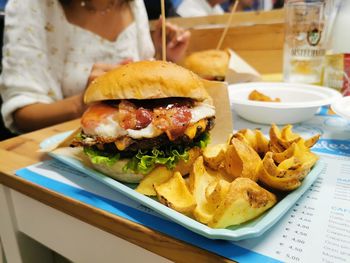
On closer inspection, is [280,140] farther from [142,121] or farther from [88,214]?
[88,214]

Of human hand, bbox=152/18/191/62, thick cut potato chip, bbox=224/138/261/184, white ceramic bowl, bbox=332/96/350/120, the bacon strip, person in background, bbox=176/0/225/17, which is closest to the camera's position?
thick cut potato chip, bbox=224/138/261/184

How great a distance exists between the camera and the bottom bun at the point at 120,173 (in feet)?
2.30

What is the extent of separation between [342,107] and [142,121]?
0.62m

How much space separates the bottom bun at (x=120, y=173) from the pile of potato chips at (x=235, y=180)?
6 cm

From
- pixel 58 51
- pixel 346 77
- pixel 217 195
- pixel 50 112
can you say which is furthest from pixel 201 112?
pixel 58 51

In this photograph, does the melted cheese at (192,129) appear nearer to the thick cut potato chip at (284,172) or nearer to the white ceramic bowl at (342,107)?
the thick cut potato chip at (284,172)

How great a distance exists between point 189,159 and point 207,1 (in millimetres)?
2345

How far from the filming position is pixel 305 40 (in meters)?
1.29

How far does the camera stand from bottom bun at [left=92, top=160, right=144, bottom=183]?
70 cm

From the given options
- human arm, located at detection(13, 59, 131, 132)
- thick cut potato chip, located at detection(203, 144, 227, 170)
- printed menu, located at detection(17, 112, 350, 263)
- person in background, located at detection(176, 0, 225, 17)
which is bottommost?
human arm, located at detection(13, 59, 131, 132)

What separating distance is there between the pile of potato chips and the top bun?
15cm

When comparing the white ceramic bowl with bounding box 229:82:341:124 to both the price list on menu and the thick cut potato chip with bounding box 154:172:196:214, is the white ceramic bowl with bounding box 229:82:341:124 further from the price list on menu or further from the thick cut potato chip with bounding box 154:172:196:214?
the thick cut potato chip with bounding box 154:172:196:214

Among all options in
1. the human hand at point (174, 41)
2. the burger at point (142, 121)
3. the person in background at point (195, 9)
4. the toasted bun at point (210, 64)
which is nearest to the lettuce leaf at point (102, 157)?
the burger at point (142, 121)

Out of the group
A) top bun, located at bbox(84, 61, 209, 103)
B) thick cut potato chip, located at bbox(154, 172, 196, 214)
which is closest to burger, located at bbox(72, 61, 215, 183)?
top bun, located at bbox(84, 61, 209, 103)
